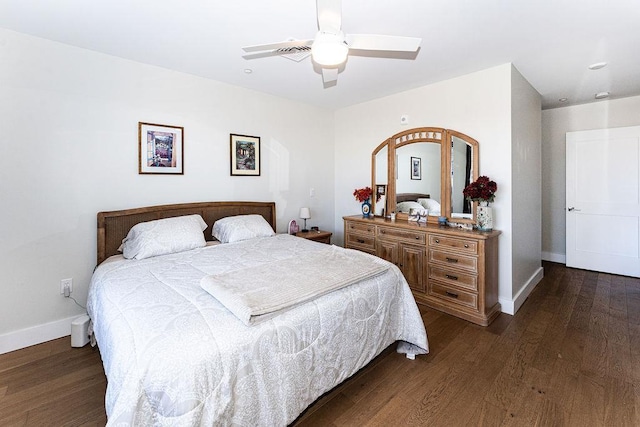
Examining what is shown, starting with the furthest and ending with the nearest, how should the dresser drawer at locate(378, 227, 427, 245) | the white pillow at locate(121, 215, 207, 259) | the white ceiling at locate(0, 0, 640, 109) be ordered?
the dresser drawer at locate(378, 227, 427, 245) < the white pillow at locate(121, 215, 207, 259) < the white ceiling at locate(0, 0, 640, 109)

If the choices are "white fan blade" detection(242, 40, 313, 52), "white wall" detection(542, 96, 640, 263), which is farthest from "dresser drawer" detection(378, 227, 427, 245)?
"white wall" detection(542, 96, 640, 263)

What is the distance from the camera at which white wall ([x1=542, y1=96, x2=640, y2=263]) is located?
167 inches

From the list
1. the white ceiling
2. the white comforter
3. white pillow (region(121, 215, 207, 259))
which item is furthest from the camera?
white pillow (region(121, 215, 207, 259))

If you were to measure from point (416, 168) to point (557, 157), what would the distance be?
275 centimetres

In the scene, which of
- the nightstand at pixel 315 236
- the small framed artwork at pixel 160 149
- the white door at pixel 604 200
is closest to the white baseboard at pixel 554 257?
the white door at pixel 604 200

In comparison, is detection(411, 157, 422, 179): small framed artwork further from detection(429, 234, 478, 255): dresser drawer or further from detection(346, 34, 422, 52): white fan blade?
detection(346, 34, 422, 52): white fan blade

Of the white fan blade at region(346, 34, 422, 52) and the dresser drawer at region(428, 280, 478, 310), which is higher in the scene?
the white fan blade at region(346, 34, 422, 52)

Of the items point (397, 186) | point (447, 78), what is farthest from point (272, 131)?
point (447, 78)

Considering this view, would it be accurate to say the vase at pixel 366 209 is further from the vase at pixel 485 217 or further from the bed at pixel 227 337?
the bed at pixel 227 337

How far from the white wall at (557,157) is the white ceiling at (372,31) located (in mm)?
1104

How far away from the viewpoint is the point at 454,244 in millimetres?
2934

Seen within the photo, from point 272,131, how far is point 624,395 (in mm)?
3970

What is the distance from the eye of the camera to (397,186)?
3.91 m

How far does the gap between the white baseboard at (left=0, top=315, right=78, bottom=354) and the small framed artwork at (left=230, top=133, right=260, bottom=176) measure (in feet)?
7.03
